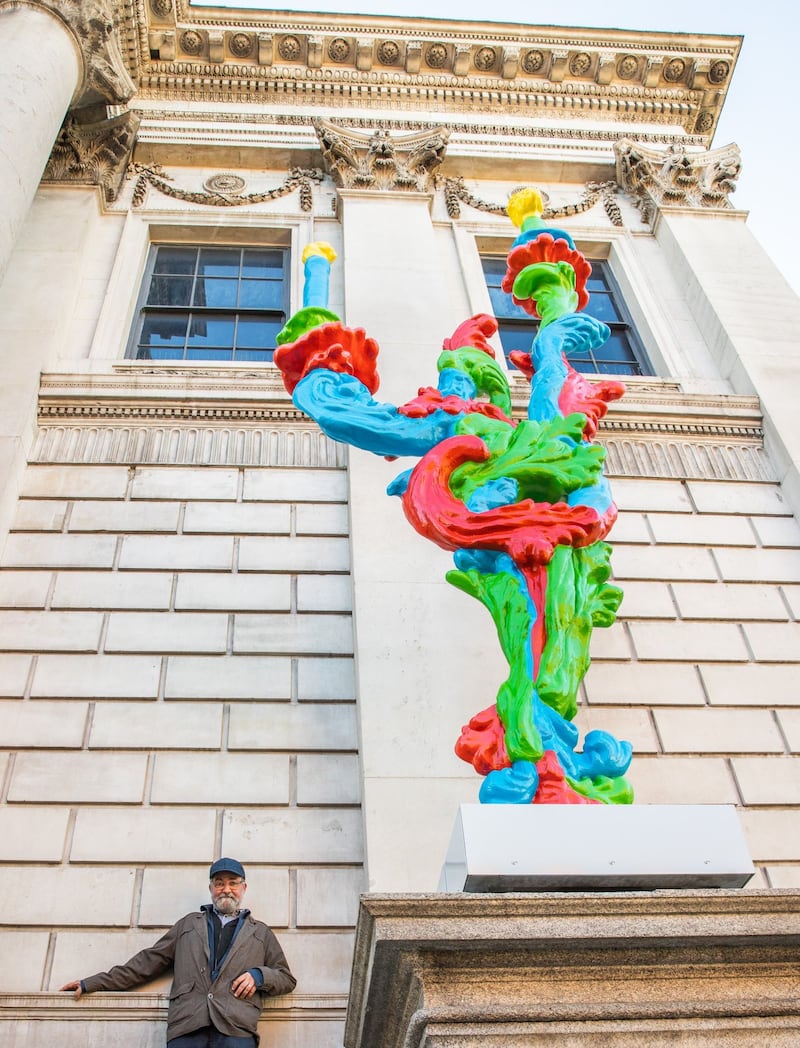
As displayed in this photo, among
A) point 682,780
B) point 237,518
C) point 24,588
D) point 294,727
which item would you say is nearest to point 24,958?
point 294,727

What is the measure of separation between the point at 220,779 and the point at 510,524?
125 inches

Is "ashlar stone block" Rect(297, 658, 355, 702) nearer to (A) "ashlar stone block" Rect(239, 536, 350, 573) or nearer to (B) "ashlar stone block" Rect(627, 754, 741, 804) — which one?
(A) "ashlar stone block" Rect(239, 536, 350, 573)

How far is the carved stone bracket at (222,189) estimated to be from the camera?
14727 millimetres

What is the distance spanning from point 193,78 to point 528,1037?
16958 mm

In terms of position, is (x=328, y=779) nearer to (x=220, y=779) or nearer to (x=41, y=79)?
(x=220, y=779)

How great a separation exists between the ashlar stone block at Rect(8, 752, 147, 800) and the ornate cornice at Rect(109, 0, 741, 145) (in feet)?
42.9

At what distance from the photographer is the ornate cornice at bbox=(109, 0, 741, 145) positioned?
16938 mm

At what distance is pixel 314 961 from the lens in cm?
656

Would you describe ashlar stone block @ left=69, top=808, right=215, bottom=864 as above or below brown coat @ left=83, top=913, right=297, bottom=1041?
above

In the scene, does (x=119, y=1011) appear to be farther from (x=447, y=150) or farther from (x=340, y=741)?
(x=447, y=150)

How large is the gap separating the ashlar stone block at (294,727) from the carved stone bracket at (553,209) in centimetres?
927

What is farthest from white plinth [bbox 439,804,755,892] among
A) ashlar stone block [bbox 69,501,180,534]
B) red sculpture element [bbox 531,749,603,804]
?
ashlar stone block [bbox 69,501,180,534]

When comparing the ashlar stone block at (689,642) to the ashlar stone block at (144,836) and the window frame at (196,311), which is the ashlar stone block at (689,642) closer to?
the ashlar stone block at (144,836)

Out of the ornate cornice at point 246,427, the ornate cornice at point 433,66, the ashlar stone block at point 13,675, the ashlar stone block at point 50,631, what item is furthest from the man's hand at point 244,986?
Result: the ornate cornice at point 433,66
